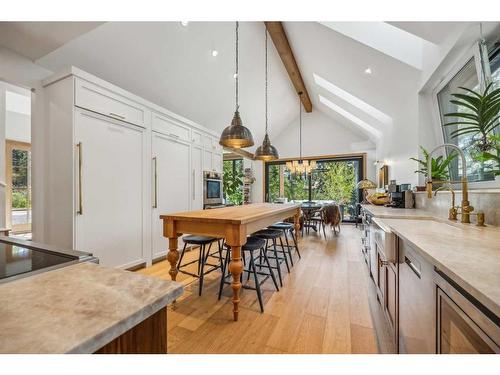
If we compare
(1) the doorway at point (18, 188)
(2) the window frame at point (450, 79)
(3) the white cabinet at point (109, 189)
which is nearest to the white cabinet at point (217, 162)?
(3) the white cabinet at point (109, 189)

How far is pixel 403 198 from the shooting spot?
3035 mm

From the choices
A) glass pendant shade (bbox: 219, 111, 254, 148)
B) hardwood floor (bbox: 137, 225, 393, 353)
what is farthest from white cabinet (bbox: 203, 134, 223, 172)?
hardwood floor (bbox: 137, 225, 393, 353)

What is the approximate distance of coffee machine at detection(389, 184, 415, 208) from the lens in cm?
297

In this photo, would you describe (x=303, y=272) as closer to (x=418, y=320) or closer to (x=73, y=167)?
(x=418, y=320)

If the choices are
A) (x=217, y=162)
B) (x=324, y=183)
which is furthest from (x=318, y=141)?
(x=217, y=162)

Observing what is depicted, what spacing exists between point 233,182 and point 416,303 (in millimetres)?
5810

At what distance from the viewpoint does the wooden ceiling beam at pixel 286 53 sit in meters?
3.76

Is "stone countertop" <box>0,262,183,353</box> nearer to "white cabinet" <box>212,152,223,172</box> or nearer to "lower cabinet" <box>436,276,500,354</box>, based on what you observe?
"lower cabinet" <box>436,276,500,354</box>

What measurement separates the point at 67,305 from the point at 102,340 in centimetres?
16

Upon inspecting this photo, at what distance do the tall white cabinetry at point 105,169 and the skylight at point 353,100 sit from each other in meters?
3.34

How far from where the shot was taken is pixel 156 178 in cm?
329

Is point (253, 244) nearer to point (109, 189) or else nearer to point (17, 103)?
point (109, 189)
